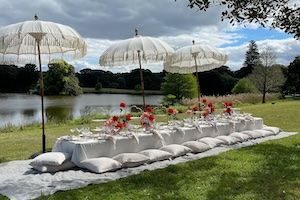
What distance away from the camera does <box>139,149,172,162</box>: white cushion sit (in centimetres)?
807

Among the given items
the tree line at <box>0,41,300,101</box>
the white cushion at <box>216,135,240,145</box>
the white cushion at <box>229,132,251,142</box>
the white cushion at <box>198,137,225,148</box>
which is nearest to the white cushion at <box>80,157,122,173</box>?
the white cushion at <box>198,137,225,148</box>

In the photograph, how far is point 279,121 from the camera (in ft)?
58.1

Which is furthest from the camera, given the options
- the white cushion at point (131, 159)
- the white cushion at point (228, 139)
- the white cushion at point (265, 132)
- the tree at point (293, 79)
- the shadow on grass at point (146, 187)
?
the tree at point (293, 79)

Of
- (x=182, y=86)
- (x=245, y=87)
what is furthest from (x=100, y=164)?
(x=245, y=87)

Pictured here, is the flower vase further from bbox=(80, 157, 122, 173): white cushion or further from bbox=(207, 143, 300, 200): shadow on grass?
bbox=(207, 143, 300, 200): shadow on grass

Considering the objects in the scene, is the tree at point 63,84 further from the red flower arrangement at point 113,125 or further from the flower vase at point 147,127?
the red flower arrangement at point 113,125

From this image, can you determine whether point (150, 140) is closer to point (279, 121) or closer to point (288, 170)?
point (288, 170)

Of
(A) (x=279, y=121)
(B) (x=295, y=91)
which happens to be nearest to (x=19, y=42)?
(A) (x=279, y=121)

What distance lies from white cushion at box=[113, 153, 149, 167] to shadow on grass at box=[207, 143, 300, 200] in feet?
5.17

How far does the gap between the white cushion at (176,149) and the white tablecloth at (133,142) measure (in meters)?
0.29

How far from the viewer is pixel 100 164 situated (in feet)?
23.6

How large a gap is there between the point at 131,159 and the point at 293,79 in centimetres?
4853

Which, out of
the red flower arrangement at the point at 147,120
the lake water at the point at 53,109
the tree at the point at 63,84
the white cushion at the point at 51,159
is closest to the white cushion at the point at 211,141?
the red flower arrangement at the point at 147,120

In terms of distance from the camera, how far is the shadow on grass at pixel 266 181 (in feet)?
18.7
